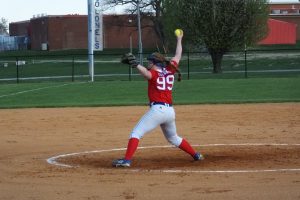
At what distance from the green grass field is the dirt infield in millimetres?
2530

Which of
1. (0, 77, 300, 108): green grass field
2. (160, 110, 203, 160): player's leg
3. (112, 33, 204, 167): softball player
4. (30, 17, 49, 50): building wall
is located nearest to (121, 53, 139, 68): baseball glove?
(112, 33, 204, 167): softball player

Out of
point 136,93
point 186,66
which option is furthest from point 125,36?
point 136,93

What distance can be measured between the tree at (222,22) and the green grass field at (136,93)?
12706mm

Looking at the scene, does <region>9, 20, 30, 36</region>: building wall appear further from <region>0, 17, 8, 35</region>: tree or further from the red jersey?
the red jersey

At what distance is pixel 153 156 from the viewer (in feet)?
42.4

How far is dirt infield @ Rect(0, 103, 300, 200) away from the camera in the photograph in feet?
30.4

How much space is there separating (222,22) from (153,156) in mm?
33847

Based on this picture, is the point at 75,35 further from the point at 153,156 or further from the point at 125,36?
the point at 153,156

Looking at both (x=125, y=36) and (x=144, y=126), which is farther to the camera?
(x=125, y=36)

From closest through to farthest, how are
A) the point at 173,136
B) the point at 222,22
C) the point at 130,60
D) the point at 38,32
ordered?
1. the point at 130,60
2. the point at 173,136
3. the point at 222,22
4. the point at 38,32

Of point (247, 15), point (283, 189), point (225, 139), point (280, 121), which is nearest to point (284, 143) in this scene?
point (225, 139)

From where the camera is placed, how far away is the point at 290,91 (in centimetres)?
2758

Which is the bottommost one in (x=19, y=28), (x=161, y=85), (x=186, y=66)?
(x=186, y=66)

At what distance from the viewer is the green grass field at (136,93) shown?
81.0 feet
